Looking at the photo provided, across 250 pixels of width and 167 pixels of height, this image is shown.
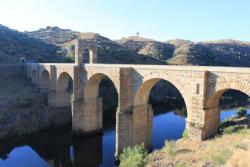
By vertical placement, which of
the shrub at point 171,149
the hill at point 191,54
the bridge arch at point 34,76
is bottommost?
the shrub at point 171,149

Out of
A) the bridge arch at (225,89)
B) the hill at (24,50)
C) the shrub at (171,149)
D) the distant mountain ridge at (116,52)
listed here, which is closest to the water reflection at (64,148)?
the shrub at (171,149)

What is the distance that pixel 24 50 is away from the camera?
6750cm

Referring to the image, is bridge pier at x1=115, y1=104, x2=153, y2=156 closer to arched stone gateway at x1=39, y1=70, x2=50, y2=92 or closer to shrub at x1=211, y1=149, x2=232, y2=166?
shrub at x1=211, y1=149, x2=232, y2=166

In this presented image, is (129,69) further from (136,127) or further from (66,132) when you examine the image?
(66,132)

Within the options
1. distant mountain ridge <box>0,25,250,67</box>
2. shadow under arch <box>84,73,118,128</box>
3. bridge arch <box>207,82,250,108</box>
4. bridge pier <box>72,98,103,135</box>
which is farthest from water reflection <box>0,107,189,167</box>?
distant mountain ridge <box>0,25,250,67</box>

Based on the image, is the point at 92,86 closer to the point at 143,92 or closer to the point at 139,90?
the point at 143,92

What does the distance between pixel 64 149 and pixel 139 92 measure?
462 inches

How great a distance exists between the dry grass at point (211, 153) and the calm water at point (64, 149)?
9849 millimetres

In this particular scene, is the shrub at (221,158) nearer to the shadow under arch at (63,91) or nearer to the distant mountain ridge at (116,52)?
the shadow under arch at (63,91)

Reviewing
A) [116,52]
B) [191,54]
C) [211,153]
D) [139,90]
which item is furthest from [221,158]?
[191,54]

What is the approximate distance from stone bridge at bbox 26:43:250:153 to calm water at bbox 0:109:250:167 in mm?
2001

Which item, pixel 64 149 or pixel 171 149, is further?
pixel 64 149

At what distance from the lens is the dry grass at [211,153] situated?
1095 centimetres

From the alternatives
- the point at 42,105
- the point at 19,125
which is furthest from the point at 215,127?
the point at 42,105
